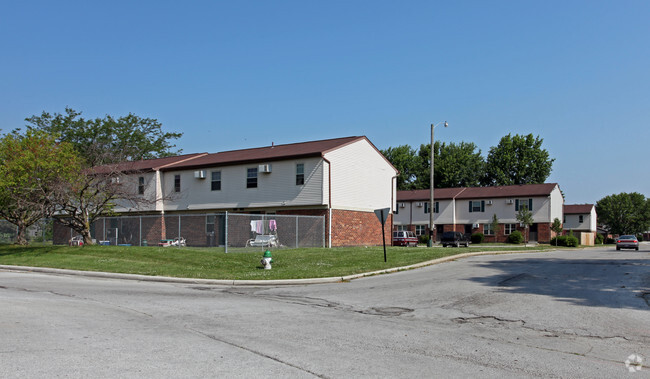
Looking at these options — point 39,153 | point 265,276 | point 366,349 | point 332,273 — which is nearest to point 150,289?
point 265,276

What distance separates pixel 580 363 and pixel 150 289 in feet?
38.8

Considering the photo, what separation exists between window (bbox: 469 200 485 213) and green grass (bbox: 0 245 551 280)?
40.0 metres

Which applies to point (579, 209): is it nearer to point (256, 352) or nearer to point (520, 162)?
point (520, 162)

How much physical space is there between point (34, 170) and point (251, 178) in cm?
1330

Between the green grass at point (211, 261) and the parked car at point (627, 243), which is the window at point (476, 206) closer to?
the parked car at point (627, 243)

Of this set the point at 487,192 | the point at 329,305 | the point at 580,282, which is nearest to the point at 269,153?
the point at 580,282

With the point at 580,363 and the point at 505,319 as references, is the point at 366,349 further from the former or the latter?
the point at 505,319

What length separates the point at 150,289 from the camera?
15.4 m

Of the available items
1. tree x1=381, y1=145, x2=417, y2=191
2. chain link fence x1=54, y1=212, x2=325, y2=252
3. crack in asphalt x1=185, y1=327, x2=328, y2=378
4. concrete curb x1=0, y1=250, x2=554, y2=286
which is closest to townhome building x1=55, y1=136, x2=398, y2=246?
chain link fence x1=54, y1=212, x2=325, y2=252

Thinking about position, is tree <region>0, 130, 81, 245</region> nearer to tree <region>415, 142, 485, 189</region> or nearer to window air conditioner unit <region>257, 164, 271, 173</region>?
window air conditioner unit <region>257, 164, 271, 173</region>

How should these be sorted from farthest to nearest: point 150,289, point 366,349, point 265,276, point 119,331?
point 265,276
point 150,289
point 119,331
point 366,349

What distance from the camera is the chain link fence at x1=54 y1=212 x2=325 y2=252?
2928 centimetres

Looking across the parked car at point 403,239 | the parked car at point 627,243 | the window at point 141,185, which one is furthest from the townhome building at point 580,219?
the window at point 141,185

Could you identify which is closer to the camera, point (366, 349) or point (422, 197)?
point (366, 349)
